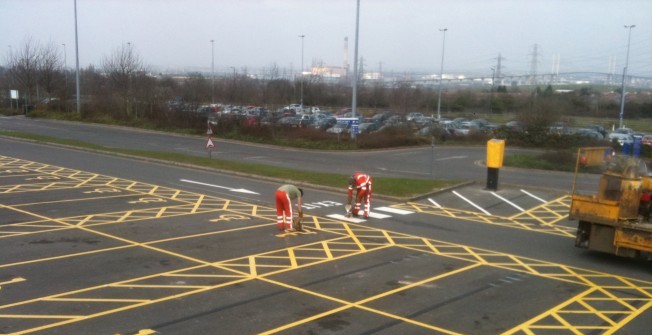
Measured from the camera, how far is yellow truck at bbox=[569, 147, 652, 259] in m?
11.6

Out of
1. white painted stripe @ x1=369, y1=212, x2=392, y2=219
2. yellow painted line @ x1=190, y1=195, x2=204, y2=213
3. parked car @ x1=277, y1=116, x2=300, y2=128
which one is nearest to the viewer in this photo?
white painted stripe @ x1=369, y1=212, x2=392, y2=219

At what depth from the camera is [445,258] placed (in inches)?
472

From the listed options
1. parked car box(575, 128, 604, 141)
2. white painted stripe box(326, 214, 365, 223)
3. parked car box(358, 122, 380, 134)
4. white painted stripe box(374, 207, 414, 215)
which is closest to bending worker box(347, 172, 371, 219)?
white painted stripe box(326, 214, 365, 223)

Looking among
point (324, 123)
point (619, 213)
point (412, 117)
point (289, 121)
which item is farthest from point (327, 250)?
point (412, 117)

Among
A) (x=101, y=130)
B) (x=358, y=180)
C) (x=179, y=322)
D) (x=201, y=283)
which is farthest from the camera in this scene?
(x=101, y=130)

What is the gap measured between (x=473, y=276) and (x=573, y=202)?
10.9 ft

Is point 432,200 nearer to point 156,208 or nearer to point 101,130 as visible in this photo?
point 156,208

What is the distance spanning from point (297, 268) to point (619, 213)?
6624mm

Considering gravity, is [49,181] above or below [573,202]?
below

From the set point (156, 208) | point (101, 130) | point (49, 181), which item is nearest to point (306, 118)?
point (101, 130)

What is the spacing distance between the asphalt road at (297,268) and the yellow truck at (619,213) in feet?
1.56

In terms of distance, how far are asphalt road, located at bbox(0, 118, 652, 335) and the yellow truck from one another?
0.48m

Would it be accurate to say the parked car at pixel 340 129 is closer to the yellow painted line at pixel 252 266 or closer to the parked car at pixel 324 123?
the parked car at pixel 324 123

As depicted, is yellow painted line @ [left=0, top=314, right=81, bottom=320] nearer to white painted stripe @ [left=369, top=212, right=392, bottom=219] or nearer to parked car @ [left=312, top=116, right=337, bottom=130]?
white painted stripe @ [left=369, top=212, right=392, bottom=219]
